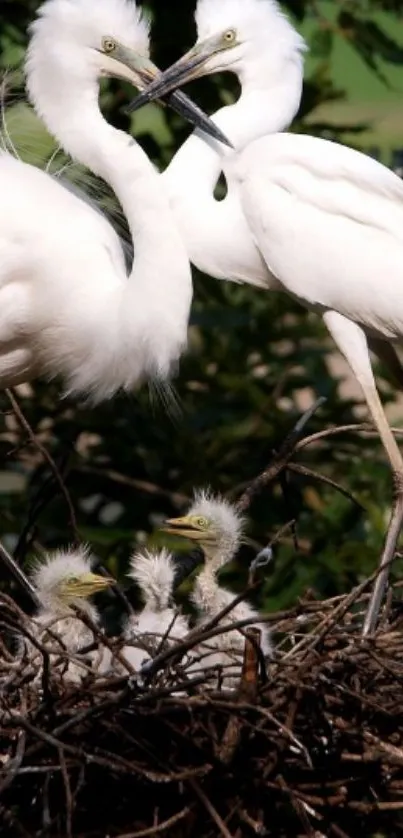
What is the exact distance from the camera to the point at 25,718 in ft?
11.0

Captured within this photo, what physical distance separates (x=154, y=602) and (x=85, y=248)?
79 cm

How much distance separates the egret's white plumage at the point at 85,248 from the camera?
4051 mm

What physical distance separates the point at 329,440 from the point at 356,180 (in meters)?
1.32

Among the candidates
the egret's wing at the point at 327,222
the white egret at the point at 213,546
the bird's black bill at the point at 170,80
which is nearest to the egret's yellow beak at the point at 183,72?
the bird's black bill at the point at 170,80

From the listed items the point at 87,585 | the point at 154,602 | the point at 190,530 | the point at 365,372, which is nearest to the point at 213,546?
the point at 190,530

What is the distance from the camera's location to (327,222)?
4.19 meters

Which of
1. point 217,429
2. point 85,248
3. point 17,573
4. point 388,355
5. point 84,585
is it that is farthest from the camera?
point 217,429

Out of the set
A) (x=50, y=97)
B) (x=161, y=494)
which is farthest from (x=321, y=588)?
(x=50, y=97)

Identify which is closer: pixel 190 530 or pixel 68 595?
pixel 68 595

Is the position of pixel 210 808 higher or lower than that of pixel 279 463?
lower

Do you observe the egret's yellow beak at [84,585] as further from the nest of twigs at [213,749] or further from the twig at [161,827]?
the twig at [161,827]

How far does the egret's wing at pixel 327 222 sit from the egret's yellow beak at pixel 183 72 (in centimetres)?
19

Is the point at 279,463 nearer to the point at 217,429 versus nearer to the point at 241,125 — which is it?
the point at 241,125

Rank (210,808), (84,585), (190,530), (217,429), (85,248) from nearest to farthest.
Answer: (210,808) < (84,585) < (190,530) < (85,248) < (217,429)
